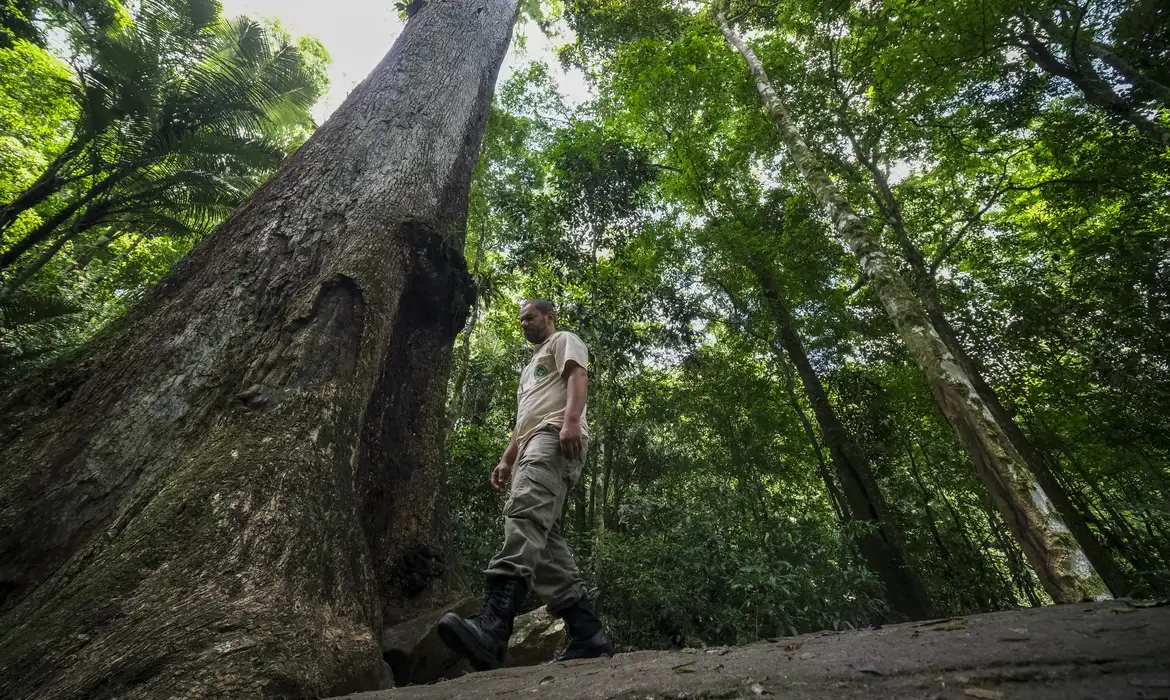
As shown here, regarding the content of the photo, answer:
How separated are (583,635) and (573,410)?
1.09 metres

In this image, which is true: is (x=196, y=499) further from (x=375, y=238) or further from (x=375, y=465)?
(x=375, y=238)

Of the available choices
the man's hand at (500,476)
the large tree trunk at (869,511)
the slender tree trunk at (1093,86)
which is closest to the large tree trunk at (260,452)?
the man's hand at (500,476)

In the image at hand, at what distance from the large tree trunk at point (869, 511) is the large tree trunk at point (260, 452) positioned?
247 inches

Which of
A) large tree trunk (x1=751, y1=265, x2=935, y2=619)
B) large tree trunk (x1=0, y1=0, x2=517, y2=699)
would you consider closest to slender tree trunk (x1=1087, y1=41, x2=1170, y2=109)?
large tree trunk (x1=751, y1=265, x2=935, y2=619)

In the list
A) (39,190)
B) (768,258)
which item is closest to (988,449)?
(768,258)

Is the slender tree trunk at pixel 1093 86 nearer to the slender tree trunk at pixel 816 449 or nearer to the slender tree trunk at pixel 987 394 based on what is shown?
the slender tree trunk at pixel 987 394

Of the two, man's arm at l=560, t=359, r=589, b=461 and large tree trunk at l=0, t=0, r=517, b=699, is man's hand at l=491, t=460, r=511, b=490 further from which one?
man's arm at l=560, t=359, r=589, b=461

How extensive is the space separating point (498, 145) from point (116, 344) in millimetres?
9844

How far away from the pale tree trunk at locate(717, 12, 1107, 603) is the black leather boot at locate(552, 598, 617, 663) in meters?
2.53

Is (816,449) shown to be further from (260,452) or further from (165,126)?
(165,126)

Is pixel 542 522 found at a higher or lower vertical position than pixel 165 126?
lower

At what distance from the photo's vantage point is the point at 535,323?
300cm

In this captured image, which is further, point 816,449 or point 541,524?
point 816,449

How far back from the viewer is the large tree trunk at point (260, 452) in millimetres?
1279
